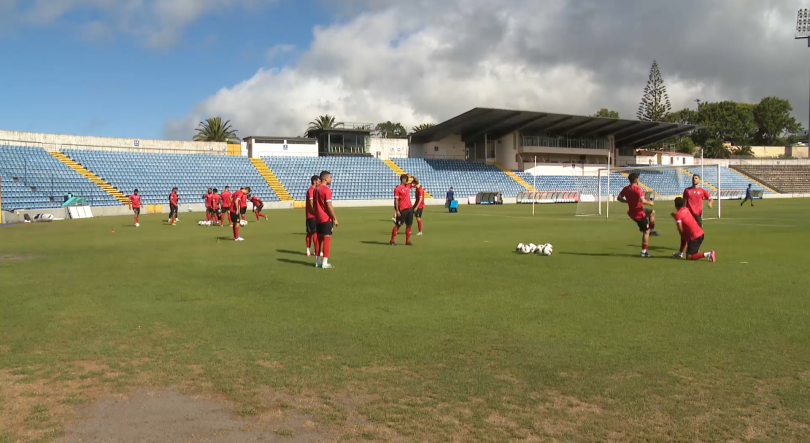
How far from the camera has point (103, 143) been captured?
50344mm

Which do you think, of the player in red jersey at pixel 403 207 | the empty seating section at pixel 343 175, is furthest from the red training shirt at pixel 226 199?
the empty seating section at pixel 343 175

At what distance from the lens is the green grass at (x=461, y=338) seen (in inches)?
168

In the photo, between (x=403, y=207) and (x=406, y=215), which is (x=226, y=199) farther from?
(x=406, y=215)

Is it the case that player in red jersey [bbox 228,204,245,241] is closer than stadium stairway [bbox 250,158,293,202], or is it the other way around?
player in red jersey [bbox 228,204,245,241]

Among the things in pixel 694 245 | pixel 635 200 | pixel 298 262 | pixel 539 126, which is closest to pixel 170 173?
pixel 539 126

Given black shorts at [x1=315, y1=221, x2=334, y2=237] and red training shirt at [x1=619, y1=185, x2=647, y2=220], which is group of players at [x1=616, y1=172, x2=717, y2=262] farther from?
black shorts at [x1=315, y1=221, x2=334, y2=237]

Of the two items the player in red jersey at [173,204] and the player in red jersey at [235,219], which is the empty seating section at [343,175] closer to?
the player in red jersey at [173,204]

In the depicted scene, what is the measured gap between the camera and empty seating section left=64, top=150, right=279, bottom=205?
44906 millimetres

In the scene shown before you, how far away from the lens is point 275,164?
56875 mm

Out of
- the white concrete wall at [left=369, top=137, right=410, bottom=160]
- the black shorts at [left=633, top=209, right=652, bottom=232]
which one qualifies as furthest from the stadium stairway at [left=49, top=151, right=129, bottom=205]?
the black shorts at [left=633, top=209, right=652, bottom=232]

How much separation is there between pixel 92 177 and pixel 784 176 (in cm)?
7734

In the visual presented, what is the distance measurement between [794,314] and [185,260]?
11568mm

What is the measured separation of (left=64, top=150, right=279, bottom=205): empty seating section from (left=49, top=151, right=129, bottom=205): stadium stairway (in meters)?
0.44

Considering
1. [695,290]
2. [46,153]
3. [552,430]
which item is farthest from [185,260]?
[46,153]
